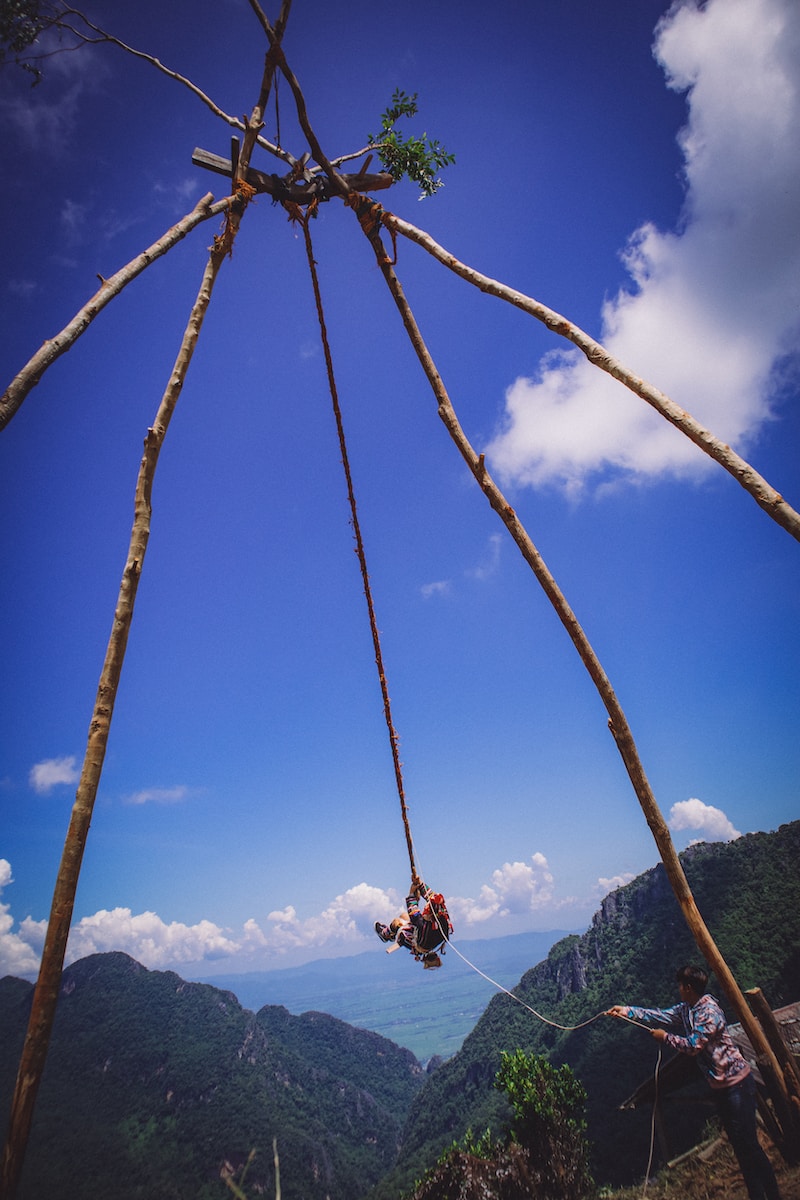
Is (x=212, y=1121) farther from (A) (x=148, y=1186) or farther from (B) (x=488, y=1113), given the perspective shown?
(B) (x=488, y=1113)

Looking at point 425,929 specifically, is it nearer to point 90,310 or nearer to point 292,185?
point 90,310

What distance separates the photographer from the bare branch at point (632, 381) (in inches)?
133

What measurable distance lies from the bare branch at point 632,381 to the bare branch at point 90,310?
71.4 inches

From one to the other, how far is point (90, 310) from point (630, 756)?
5.20 metres

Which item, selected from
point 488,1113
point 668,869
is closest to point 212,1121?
point 488,1113

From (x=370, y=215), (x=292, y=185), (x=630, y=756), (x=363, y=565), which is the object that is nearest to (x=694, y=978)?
(x=630, y=756)

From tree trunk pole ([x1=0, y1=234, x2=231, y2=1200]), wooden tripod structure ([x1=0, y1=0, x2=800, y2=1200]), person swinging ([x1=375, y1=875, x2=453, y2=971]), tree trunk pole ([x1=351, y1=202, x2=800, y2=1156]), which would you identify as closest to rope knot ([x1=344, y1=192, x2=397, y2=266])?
wooden tripod structure ([x1=0, y1=0, x2=800, y2=1200])

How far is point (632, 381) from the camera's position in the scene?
4.04 m

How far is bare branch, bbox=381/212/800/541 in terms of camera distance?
3379 mm

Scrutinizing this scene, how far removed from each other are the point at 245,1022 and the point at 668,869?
135 meters

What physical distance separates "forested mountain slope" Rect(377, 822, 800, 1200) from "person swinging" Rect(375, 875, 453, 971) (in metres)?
37.9

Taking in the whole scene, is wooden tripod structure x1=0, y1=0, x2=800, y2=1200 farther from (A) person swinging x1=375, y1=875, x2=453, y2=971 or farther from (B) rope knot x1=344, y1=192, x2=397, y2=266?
(A) person swinging x1=375, y1=875, x2=453, y2=971

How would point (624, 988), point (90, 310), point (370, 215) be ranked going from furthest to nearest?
point (624, 988)
point (370, 215)
point (90, 310)

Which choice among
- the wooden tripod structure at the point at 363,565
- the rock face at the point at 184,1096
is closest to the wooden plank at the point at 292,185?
the wooden tripod structure at the point at 363,565
